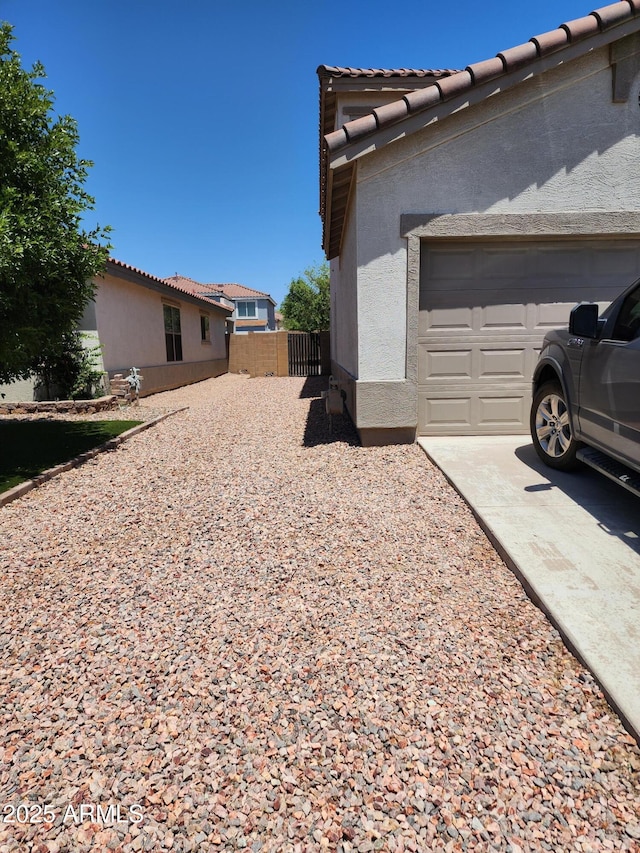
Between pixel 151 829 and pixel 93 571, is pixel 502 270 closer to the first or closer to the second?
pixel 93 571

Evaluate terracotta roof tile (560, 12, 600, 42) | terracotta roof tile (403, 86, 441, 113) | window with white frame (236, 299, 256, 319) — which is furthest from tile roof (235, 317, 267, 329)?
terracotta roof tile (560, 12, 600, 42)

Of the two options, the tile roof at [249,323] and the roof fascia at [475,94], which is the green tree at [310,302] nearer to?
the tile roof at [249,323]

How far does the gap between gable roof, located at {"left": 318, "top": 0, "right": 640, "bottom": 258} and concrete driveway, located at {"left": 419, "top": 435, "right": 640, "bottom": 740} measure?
376 cm

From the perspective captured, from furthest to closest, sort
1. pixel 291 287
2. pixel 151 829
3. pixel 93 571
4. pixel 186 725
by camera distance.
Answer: pixel 291 287 → pixel 93 571 → pixel 186 725 → pixel 151 829

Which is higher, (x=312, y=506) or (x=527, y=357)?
(x=527, y=357)

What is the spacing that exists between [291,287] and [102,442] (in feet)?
102

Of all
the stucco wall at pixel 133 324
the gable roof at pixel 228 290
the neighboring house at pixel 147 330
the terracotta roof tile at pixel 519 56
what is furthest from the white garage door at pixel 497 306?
the gable roof at pixel 228 290

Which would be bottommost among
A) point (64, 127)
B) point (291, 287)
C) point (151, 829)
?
point (151, 829)

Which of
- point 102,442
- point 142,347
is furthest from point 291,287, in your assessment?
point 102,442

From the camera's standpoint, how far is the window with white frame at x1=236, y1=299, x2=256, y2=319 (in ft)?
162

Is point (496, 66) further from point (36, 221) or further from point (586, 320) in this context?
point (36, 221)

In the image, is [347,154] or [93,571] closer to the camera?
[93,571]

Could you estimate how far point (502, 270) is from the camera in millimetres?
5965

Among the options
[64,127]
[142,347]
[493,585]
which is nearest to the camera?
[493,585]
